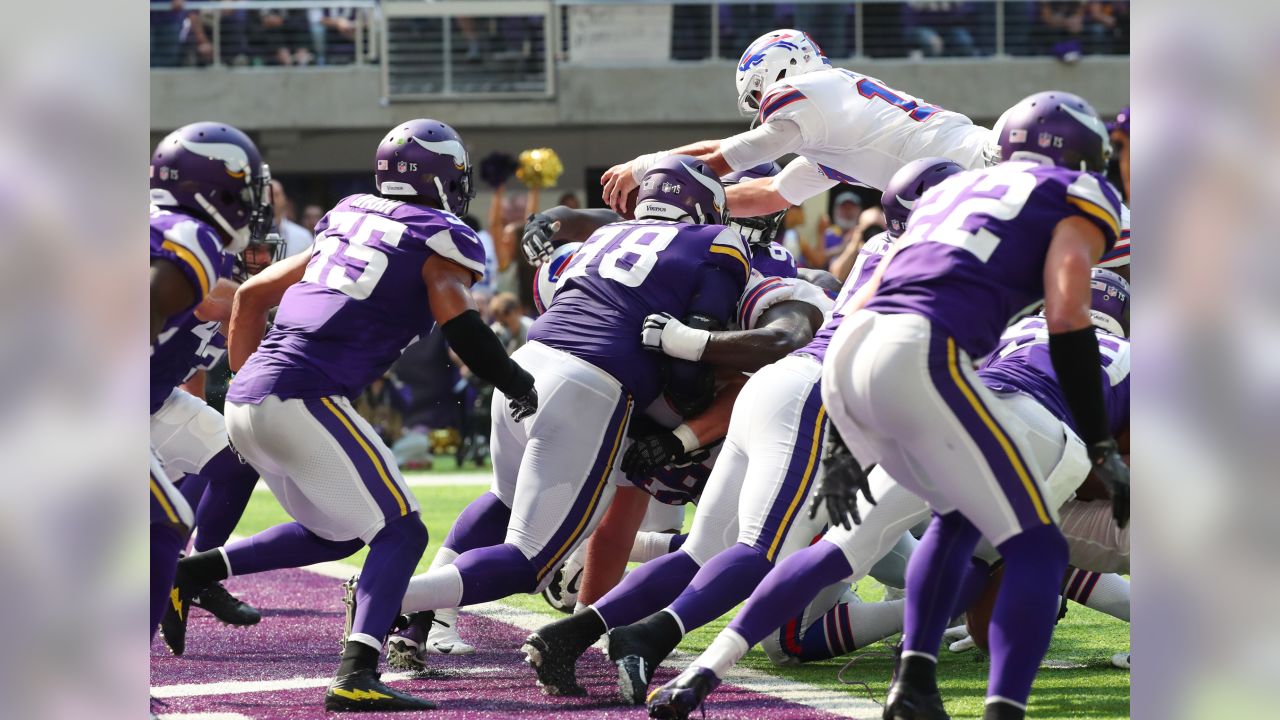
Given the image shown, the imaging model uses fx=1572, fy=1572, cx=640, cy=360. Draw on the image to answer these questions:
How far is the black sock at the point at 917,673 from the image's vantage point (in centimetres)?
374

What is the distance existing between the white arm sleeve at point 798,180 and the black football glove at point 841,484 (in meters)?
2.13

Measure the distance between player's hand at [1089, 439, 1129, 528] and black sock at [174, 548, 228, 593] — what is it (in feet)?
9.83

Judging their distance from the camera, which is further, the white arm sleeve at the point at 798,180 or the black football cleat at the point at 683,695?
the white arm sleeve at the point at 798,180

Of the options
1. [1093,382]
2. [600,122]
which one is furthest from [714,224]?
[600,122]

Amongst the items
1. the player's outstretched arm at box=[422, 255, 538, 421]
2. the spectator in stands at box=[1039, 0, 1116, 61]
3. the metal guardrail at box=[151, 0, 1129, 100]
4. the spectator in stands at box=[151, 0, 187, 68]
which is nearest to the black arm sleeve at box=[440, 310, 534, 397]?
the player's outstretched arm at box=[422, 255, 538, 421]

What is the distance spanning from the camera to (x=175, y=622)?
504 cm

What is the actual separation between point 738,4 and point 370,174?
200 inches

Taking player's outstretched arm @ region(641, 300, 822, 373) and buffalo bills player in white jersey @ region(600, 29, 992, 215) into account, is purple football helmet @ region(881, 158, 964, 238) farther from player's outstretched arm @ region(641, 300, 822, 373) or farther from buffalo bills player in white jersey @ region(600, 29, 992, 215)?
buffalo bills player in white jersey @ region(600, 29, 992, 215)

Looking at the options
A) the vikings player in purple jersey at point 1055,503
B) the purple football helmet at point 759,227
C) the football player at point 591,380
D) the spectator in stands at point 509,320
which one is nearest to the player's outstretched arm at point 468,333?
the football player at point 591,380

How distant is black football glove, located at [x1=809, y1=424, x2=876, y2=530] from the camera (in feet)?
12.1

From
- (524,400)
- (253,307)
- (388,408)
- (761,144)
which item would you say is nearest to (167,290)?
(524,400)

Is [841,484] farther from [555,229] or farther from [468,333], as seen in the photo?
[555,229]

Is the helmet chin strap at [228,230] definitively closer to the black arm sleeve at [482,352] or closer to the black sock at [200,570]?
the black arm sleeve at [482,352]
